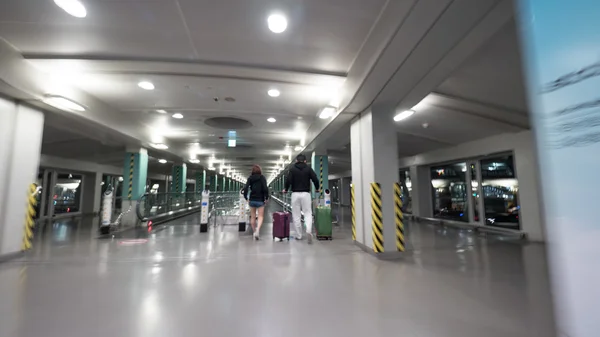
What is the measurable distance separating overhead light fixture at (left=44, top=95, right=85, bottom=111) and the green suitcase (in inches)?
225

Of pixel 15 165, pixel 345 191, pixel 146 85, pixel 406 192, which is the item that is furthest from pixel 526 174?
pixel 345 191

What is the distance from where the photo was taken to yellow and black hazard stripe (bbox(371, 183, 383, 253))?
15.1ft

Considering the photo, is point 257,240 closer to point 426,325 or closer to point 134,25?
point 426,325

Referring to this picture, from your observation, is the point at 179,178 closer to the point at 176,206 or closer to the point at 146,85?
the point at 176,206

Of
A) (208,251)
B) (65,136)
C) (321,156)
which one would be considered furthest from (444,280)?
(65,136)

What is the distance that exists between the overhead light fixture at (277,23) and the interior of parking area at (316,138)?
2 cm

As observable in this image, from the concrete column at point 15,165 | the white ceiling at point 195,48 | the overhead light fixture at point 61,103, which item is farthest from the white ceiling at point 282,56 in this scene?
the concrete column at point 15,165

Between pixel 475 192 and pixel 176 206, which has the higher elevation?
pixel 475 192

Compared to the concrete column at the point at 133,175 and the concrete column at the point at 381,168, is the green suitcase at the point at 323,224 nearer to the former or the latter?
the concrete column at the point at 381,168

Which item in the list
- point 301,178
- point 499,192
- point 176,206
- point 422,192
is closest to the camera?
point 301,178

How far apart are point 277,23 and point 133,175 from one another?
865cm

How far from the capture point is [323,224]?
6133 mm

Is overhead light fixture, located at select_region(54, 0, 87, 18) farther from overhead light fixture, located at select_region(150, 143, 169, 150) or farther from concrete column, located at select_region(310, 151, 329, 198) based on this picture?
concrete column, located at select_region(310, 151, 329, 198)

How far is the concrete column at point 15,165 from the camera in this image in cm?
430
